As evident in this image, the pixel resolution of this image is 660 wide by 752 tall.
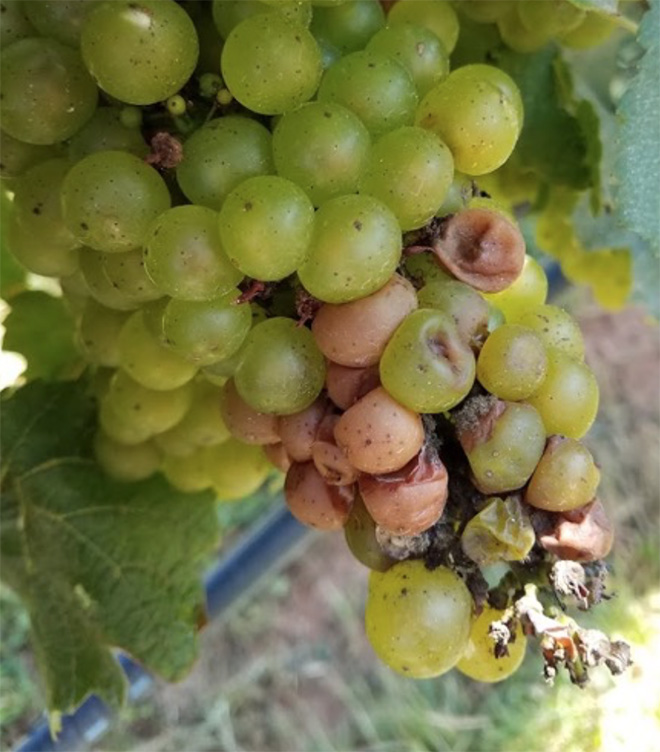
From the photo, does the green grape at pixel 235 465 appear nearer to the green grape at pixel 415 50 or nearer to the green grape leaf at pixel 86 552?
the green grape leaf at pixel 86 552

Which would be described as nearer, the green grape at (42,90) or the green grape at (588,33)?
the green grape at (42,90)

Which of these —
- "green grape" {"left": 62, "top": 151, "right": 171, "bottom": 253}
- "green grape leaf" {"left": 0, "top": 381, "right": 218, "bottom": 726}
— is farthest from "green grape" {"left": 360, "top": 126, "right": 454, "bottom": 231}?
"green grape leaf" {"left": 0, "top": 381, "right": 218, "bottom": 726}

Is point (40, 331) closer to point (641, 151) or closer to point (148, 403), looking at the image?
point (148, 403)

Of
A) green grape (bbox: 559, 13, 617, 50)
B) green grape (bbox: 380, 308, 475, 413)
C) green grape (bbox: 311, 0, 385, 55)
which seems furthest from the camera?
green grape (bbox: 559, 13, 617, 50)

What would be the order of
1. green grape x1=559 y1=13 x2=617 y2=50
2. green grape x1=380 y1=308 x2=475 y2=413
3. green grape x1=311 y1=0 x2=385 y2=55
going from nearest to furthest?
green grape x1=380 y1=308 x2=475 y2=413
green grape x1=311 y1=0 x2=385 y2=55
green grape x1=559 y1=13 x2=617 y2=50

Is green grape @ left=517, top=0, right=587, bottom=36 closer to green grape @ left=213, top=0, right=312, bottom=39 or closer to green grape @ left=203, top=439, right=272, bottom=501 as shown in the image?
green grape @ left=213, top=0, right=312, bottom=39

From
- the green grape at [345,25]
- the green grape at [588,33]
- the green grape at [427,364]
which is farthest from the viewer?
→ the green grape at [588,33]

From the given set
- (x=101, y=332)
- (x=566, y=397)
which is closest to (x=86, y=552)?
(x=101, y=332)

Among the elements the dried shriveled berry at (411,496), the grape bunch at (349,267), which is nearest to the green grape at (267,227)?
the grape bunch at (349,267)
